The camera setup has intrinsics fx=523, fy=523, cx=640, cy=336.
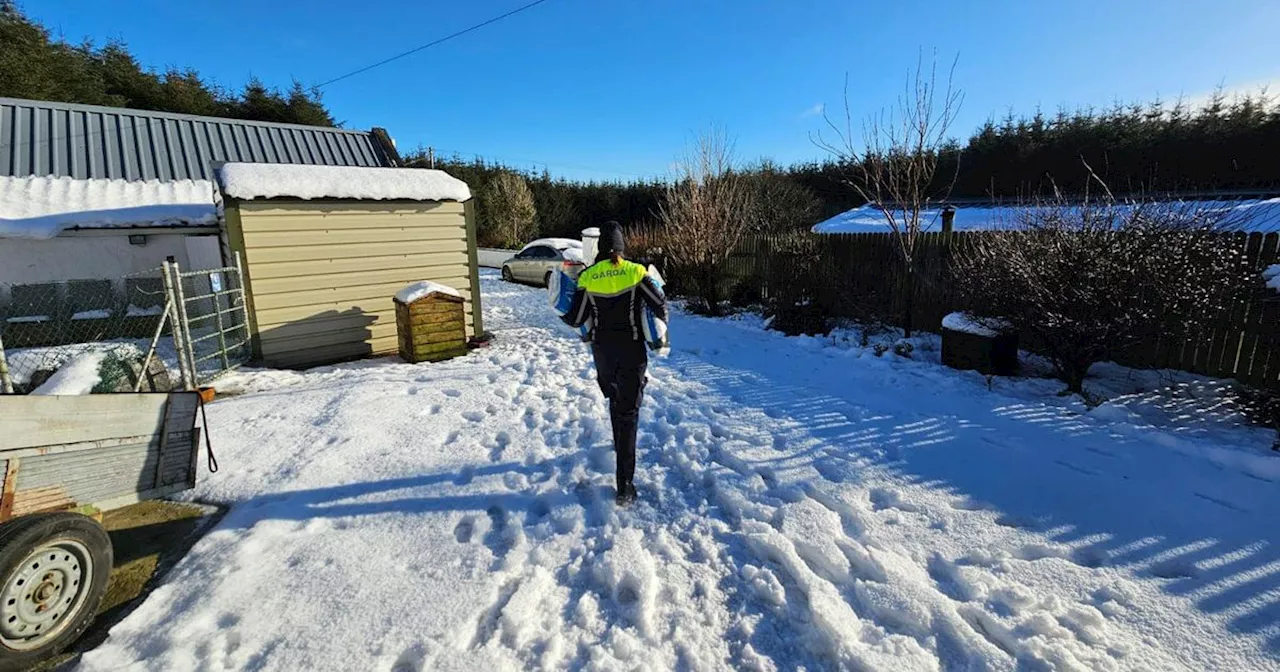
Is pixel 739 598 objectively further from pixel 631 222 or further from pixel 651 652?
pixel 631 222

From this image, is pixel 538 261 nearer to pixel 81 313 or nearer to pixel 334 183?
pixel 334 183

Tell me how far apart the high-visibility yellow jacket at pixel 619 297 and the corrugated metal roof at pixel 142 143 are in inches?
352

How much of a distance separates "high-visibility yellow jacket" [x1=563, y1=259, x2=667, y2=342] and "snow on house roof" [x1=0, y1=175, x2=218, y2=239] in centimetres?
682

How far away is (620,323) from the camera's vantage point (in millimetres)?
3340

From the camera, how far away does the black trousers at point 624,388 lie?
3.36m

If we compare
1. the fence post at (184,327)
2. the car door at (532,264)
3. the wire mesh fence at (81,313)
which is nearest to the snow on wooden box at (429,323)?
the fence post at (184,327)

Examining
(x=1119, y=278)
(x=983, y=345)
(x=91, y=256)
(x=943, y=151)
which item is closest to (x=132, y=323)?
(x=91, y=256)

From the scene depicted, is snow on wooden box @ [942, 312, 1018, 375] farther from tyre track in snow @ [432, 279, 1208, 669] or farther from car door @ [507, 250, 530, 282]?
car door @ [507, 250, 530, 282]

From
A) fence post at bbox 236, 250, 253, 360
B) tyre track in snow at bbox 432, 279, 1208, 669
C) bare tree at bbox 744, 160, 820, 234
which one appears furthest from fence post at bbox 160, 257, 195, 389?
bare tree at bbox 744, 160, 820, 234

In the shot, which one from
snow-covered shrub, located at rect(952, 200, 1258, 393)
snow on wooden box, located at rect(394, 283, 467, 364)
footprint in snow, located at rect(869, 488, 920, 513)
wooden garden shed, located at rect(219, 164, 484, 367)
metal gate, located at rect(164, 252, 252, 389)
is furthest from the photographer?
snow on wooden box, located at rect(394, 283, 467, 364)

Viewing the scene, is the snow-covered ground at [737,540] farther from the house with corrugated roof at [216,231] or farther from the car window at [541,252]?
the car window at [541,252]

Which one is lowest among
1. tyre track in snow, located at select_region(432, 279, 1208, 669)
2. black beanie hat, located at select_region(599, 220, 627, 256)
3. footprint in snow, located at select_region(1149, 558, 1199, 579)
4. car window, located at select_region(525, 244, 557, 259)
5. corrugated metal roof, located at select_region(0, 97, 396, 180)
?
tyre track in snow, located at select_region(432, 279, 1208, 669)

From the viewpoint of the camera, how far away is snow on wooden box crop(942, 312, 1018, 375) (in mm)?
5685

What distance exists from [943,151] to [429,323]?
24.0 m
